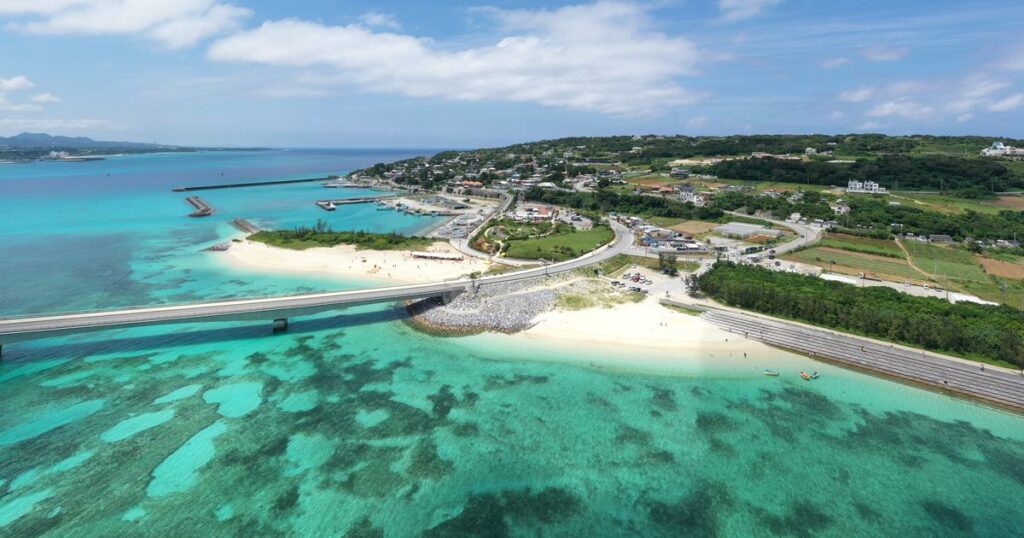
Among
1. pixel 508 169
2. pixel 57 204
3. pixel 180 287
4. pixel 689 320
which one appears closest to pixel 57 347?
pixel 180 287

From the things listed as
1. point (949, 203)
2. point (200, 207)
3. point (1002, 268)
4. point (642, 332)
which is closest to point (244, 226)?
point (200, 207)

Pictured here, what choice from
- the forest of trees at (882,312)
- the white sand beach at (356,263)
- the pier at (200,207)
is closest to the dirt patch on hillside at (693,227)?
the forest of trees at (882,312)

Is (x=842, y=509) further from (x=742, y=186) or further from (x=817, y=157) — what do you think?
(x=817, y=157)

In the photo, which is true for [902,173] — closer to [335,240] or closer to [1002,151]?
[1002,151]

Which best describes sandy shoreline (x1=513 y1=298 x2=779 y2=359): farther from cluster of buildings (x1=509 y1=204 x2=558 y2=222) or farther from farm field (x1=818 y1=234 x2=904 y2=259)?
cluster of buildings (x1=509 y1=204 x2=558 y2=222)

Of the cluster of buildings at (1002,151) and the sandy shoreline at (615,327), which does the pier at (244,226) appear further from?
the cluster of buildings at (1002,151)

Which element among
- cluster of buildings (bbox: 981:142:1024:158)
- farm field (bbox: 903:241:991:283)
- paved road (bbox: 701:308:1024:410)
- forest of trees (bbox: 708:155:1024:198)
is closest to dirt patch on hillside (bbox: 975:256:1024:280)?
farm field (bbox: 903:241:991:283)
